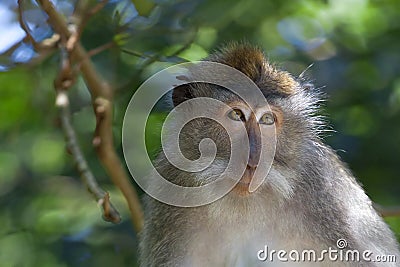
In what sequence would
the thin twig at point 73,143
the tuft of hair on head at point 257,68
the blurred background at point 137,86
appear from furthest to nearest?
the blurred background at point 137,86, the tuft of hair on head at point 257,68, the thin twig at point 73,143

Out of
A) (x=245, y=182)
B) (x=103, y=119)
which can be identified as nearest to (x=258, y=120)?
(x=245, y=182)

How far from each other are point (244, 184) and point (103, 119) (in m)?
0.96

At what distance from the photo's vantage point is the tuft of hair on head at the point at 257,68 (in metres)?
4.00

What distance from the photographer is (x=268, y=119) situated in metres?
3.81

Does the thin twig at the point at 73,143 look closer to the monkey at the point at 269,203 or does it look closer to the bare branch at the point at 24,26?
the bare branch at the point at 24,26

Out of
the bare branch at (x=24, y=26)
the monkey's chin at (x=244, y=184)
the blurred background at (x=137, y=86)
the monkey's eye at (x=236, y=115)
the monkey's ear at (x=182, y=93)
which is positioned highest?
the bare branch at (x=24, y=26)

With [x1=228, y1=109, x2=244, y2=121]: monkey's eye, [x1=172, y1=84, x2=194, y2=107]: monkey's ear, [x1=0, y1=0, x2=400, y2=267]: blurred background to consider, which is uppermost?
[x1=228, y1=109, x2=244, y2=121]: monkey's eye

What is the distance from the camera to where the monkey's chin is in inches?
146

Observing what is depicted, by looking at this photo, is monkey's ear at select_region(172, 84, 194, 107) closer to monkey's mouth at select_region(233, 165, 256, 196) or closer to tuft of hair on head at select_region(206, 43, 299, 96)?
tuft of hair on head at select_region(206, 43, 299, 96)

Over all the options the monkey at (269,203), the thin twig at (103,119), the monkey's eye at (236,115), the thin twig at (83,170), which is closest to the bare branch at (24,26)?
the thin twig at (103,119)

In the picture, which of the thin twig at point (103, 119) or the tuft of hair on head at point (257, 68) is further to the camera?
the thin twig at point (103, 119)

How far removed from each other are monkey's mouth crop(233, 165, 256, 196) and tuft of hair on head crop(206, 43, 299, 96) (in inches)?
16.2

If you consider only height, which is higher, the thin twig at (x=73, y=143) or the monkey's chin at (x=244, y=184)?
the thin twig at (x=73, y=143)

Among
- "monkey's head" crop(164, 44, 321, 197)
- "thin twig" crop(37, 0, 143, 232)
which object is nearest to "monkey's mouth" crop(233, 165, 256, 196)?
"monkey's head" crop(164, 44, 321, 197)
